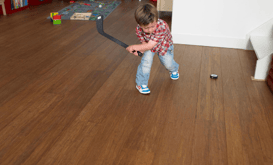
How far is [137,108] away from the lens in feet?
5.06

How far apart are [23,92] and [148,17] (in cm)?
106

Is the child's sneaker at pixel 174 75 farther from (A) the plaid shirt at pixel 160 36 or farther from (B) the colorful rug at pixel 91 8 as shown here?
(B) the colorful rug at pixel 91 8

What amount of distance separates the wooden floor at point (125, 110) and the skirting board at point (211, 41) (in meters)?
0.10

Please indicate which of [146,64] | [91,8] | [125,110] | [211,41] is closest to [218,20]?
[211,41]

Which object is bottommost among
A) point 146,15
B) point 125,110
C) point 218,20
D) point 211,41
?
point 125,110

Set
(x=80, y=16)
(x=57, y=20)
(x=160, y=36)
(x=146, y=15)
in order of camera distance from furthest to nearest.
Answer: (x=80, y=16), (x=57, y=20), (x=160, y=36), (x=146, y=15)

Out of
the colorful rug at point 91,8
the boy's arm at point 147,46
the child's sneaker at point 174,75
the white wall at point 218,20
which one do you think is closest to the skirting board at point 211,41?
the white wall at point 218,20

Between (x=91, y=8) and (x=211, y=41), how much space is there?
263 cm

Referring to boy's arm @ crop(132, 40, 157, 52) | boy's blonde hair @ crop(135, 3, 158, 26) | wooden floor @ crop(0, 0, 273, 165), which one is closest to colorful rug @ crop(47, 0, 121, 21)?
wooden floor @ crop(0, 0, 273, 165)

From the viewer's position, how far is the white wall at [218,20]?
93.2 inches

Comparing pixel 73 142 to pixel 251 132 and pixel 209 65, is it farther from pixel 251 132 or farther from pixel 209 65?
pixel 209 65

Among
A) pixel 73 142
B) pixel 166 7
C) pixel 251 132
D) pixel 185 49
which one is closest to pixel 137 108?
pixel 73 142

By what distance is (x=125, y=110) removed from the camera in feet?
4.99

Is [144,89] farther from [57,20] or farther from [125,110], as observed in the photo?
[57,20]
